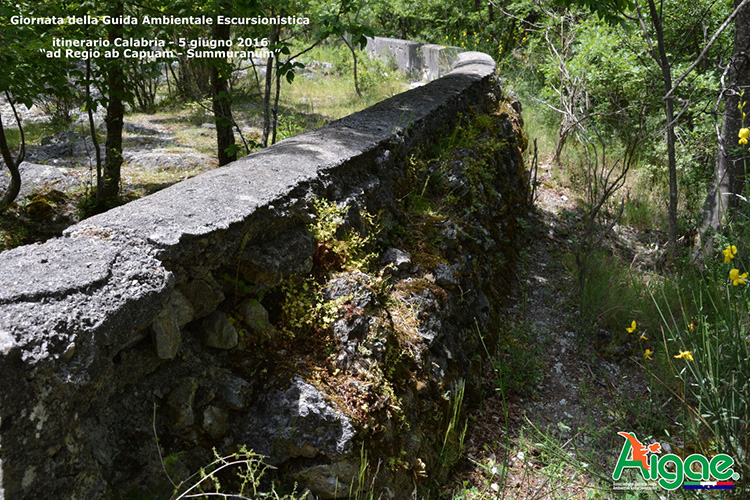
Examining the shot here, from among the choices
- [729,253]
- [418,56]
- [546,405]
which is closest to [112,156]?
[546,405]

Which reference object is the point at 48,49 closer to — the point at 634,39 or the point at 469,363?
the point at 469,363

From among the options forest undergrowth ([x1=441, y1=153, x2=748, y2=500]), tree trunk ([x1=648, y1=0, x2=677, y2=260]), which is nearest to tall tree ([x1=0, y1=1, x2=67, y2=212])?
forest undergrowth ([x1=441, y1=153, x2=748, y2=500])

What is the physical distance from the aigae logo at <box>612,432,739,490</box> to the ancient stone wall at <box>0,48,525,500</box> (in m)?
0.89

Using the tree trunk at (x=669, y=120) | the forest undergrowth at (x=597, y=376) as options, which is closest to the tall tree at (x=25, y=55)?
the forest undergrowth at (x=597, y=376)

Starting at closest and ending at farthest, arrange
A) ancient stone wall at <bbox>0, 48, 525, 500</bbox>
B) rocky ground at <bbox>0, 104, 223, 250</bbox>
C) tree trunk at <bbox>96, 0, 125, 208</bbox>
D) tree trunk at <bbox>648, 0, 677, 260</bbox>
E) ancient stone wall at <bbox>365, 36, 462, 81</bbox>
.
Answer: ancient stone wall at <bbox>0, 48, 525, 500</bbox> < tree trunk at <bbox>648, 0, 677, 260</bbox> < rocky ground at <bbox>0, 104, 223, 250</bbox> < tree trunk at <bbox>96, 0, 125, 208</bbox> < ancient stone wall at <bbox>365, 36, 462, 81</bbox>

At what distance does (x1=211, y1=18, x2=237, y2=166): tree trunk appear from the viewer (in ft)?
16.2

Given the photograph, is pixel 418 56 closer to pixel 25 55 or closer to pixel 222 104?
pixel 222 104

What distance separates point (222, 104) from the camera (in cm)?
521

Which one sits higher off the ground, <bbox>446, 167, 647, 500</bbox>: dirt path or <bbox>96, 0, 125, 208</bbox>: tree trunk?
<bbox>96, 0, 125, 208</bbox>: tree trunk

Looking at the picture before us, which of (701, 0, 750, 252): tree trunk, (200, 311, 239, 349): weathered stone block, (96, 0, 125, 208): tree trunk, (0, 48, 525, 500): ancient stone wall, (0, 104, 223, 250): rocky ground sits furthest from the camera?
(96, 0, 125, 208): tree trunk

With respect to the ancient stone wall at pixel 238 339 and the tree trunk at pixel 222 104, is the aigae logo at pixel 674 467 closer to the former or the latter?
the ancient stone wall at pixel 238 339

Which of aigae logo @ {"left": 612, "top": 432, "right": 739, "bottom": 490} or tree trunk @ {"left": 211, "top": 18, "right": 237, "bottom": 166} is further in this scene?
tree trunk @ {"left": 211, "top": 18, "right": 237, "bottom": 166}

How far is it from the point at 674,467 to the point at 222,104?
4.75 metres

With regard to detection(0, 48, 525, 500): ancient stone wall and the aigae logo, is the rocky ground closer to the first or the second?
detection(0, 48, 525, 500): ancient stone wall
